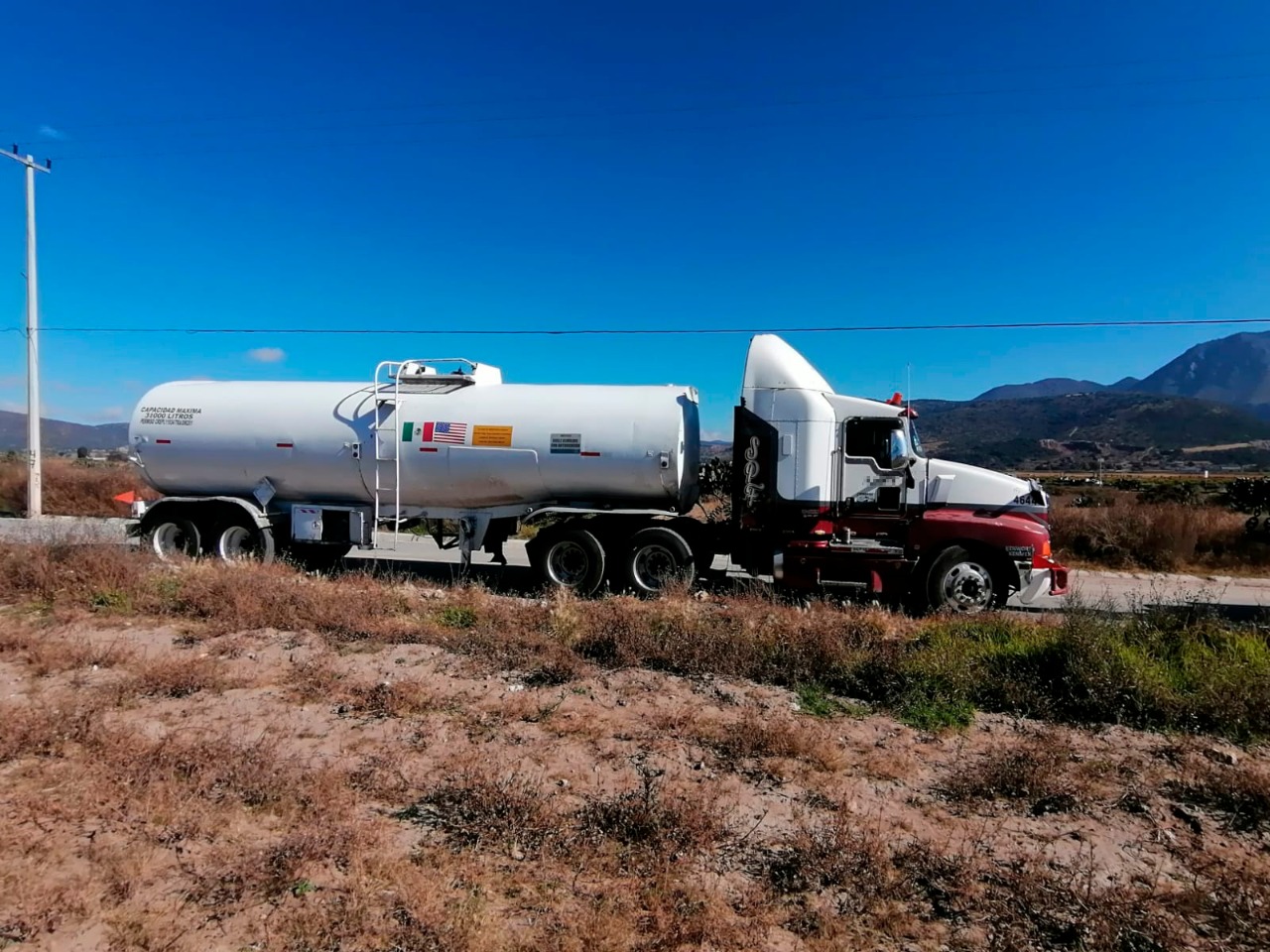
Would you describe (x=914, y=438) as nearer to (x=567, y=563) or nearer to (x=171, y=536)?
(x=567, y=563)

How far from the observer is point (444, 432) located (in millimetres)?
10922

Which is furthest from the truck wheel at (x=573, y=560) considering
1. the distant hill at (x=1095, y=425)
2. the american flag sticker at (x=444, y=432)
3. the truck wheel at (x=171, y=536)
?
the distant hill at (x=1095, y=425)

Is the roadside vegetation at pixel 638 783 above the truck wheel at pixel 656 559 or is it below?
below

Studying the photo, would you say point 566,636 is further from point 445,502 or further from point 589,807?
point 445,502

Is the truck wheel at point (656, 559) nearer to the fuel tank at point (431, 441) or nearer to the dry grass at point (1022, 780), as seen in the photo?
the fuel tank at point (431, 441)

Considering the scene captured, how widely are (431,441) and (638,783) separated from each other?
24.6 feet

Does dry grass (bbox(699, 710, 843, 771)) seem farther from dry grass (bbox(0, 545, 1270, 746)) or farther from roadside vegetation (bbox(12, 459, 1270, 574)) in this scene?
roadside vegetation (bbox(12, 459, 1270, 574))

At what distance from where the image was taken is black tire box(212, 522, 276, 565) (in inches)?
454

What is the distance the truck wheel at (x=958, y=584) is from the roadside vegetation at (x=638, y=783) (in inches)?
55.4

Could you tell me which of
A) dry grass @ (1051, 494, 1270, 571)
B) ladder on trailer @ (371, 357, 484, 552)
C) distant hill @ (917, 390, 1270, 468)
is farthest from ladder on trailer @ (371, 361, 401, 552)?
distant hill @ (917, 390, 1270, 468)

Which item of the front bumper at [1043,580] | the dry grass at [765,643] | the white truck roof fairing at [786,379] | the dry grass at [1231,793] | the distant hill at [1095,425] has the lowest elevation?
the dry grass at [1231,793]

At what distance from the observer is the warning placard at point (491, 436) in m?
10.7

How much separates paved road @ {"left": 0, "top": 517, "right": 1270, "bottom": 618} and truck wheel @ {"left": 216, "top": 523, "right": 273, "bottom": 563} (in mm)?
1463

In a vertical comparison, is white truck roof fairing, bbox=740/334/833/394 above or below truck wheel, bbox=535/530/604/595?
above
